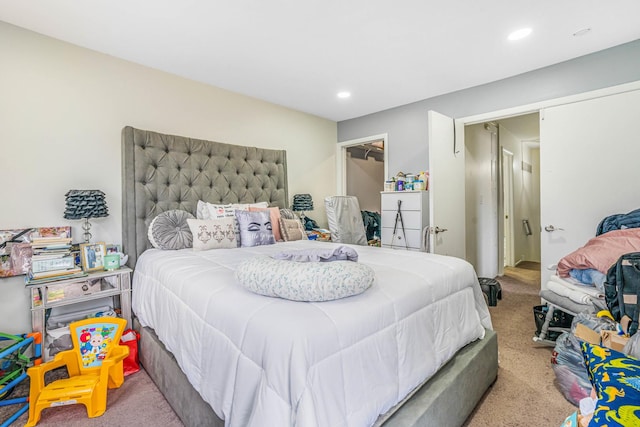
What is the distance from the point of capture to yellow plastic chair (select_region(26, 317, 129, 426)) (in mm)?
1487

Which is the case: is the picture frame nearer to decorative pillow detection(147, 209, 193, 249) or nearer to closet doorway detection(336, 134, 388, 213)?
decorative pillow detection(147, 209, 193, 249)

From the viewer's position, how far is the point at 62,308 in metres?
2.08

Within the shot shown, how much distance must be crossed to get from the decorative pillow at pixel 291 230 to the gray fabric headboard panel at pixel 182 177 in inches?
22.9

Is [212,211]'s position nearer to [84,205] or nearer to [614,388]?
[84,205]

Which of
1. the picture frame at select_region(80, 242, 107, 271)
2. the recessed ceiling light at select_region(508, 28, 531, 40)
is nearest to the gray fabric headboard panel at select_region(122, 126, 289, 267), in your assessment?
the picture frame at select_region(80, 242, 107, 271)

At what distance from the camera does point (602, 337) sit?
1.45 m

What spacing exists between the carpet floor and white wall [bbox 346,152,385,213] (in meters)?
3.10

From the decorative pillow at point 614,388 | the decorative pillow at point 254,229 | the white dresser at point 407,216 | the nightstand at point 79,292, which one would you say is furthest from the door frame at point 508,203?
the nightstand at point 79,292

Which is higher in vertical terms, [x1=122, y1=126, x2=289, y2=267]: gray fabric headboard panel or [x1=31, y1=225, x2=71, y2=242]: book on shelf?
[x1=122, y1=126, x2=289, y2=267]: gray fabric headboard panel

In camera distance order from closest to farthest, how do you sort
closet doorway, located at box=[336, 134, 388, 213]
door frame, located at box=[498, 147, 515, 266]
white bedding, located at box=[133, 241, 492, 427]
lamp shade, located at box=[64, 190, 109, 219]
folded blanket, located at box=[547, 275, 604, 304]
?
1. white bedding, located at box=[133, 241, 492, 427]
2. folded blanket, located at box=[547, 275, 604, 304]
3. lamp shade, located at box=[64, 190, 109, 219]
4. closet doorway, located at box=[336, 134, 388, 213]
5. door frame, located at box=[498, 147, 515, 266]

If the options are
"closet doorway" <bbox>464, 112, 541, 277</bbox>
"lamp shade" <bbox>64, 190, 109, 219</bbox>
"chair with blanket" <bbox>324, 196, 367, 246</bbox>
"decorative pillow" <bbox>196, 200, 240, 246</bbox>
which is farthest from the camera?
"closet doorway" <bbox>464, 112, 541, 277</bbox>

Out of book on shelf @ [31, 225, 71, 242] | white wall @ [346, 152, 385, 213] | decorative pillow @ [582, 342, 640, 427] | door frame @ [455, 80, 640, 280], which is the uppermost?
door frame @ [455, 80, 640, 280]

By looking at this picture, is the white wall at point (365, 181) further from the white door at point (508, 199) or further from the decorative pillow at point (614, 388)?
the decorative pillow at point (614, 388)

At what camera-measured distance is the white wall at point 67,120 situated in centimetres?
196
